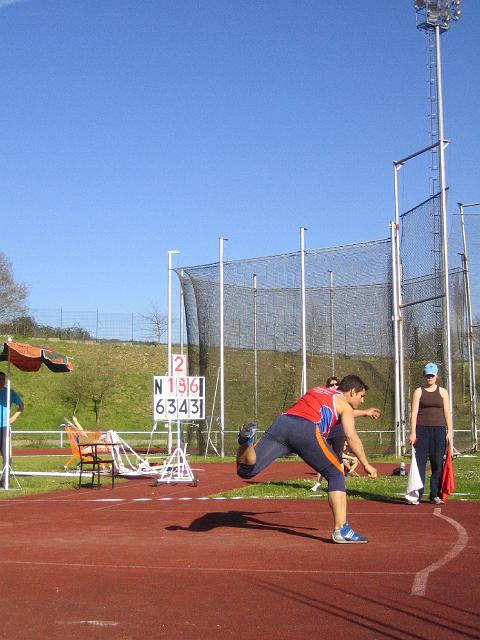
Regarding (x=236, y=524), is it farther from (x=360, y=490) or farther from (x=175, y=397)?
(x=175, y=397)

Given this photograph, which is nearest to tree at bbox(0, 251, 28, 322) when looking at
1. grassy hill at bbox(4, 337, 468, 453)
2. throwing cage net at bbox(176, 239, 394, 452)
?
grassy hill at bbox(4, 337, 468, 453)

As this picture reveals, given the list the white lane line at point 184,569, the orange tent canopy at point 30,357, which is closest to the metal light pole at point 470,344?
the orange tent canopy at point 30,357

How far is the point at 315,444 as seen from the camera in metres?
8.42

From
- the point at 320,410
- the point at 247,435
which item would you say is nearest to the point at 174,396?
the point at 320,410

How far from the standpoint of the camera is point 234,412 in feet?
83.8

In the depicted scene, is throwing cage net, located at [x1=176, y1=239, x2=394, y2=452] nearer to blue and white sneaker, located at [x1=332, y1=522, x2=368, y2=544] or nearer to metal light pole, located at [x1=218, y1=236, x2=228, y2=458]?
metal light pole, located at [x1=218, y1=236, x2=228, y2=458]

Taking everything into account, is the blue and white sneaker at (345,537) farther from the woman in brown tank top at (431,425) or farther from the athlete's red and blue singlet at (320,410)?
the woman in brown tank top at (431,425)

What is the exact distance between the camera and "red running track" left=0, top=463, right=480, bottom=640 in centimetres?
523

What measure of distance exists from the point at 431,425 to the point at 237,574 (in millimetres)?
5797

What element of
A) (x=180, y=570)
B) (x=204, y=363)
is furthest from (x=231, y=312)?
(x=180, y=570)

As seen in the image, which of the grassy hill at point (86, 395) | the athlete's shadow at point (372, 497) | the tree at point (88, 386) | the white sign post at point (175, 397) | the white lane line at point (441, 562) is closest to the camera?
the white lane line at point (441, 562)

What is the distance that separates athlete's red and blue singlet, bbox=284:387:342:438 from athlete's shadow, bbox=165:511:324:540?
110 cm

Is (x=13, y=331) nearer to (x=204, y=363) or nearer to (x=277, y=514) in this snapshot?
(x=204, y=363)

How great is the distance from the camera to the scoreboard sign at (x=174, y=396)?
1733 centimetres
